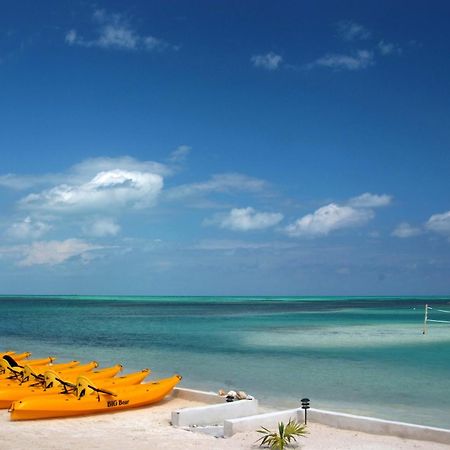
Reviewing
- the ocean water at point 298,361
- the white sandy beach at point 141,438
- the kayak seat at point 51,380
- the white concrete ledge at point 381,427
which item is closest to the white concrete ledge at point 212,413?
the white sandy beach at point 141,438

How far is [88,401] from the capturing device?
12367 millimetres

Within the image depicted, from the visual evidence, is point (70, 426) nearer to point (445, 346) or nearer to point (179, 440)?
point (179, 440)

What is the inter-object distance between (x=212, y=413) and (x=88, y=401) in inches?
98.2

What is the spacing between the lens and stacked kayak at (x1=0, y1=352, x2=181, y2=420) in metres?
11.9

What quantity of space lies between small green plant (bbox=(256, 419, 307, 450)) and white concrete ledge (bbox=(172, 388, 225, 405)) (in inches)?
99.6

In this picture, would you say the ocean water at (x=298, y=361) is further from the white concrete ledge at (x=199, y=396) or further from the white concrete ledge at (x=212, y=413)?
the white concrete ledge at (x=212, y=413)

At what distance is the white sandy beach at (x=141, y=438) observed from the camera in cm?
1016

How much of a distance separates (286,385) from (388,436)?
873 cm

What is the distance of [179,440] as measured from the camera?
10.6 m

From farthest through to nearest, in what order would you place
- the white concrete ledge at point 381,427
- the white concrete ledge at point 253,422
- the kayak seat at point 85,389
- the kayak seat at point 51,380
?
1. the kayak seat at point 51,380
2. the kayak seat at point 85,389
3. the white concrete ledge at point 253,422
4. the white concrete ledge at point 381,427

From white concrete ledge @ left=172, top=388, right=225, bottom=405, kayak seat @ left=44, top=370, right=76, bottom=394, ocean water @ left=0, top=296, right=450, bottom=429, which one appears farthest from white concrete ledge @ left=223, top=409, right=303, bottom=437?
ocean water @ left=0, top=296, right=450, bottom=429

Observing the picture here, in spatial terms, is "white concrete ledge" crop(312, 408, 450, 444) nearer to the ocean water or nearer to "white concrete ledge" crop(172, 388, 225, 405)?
"white concrete ledge" crop(172, 388, 225, 405)

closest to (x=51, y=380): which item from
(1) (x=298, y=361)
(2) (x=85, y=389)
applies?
(2) (x=85, y=389)

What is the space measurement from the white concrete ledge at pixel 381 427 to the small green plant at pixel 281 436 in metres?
0.87
